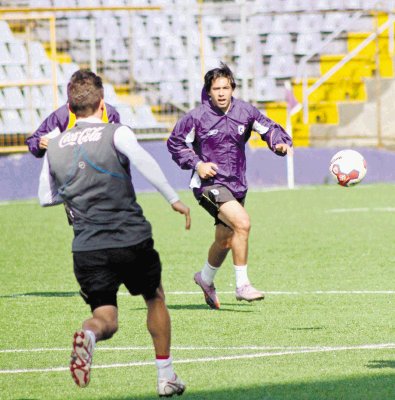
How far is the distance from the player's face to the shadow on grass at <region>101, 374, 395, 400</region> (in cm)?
414

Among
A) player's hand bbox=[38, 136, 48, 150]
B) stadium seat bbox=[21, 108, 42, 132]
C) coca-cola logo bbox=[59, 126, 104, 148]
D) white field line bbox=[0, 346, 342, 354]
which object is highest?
coca-cola logo bbox=[59, 126, 104, 148]

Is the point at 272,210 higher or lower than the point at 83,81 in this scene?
lower

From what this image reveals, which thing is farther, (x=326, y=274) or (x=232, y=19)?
(x=232, y=19)

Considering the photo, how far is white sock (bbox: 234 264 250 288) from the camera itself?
1003 centimetres

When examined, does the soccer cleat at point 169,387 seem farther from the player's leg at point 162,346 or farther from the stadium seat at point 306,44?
the stadium seat at point 306,44

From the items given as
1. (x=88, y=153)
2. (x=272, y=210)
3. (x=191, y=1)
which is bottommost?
(x=272, y=210)

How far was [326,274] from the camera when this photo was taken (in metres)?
12.2

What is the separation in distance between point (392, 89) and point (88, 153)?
21091 mm

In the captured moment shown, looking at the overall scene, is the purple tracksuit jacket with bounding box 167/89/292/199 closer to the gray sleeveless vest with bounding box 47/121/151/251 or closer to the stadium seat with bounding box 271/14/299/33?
the gray sleeveless vest with bounding box 47/121/151/251

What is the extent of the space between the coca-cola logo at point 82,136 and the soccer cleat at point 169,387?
1.30 metres

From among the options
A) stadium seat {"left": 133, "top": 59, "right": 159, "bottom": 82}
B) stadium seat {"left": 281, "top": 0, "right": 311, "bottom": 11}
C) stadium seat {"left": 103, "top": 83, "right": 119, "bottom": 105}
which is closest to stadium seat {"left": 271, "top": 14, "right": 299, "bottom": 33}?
stadium seat {"left": 281, "top": 0, "right": 311, "bottom": 11}

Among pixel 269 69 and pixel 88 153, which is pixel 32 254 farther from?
pixel 269 69

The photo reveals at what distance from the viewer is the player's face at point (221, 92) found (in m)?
10.2

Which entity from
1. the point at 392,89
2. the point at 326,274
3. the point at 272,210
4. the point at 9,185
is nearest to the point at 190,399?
the point at 326,274
